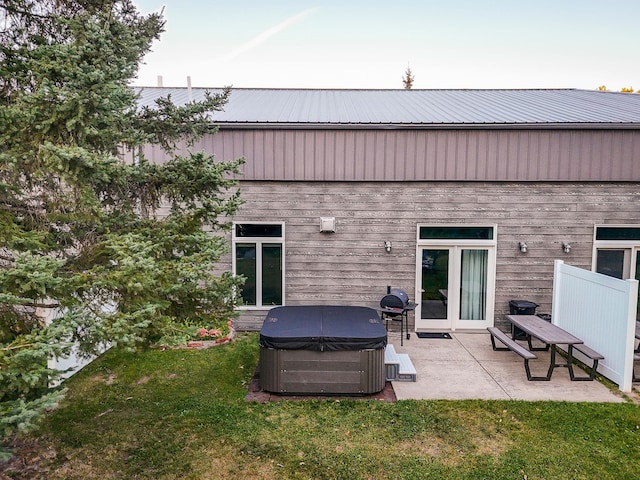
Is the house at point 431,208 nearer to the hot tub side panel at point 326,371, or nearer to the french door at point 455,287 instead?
the french door at point 455,287

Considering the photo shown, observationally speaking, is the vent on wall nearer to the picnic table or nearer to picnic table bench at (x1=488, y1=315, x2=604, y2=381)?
picnic table bench at (x1=488, y1=315, x2=604, y2=381)

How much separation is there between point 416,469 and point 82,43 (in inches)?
191

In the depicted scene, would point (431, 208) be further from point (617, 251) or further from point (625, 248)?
point (625, 248)

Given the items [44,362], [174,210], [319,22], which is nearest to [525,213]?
[174,210]

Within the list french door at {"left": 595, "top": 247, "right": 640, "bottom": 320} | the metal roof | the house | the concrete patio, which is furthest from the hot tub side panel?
french door at {"left": 595, "top": 247, "right": 640, "bottom": 320}

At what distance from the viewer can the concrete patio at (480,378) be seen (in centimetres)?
566

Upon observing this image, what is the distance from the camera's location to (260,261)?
8508 mm

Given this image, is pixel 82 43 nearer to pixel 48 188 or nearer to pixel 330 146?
pixel 48 188

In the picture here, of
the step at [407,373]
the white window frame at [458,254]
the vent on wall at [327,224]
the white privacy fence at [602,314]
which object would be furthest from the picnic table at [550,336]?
the vent on wall at [327,224]

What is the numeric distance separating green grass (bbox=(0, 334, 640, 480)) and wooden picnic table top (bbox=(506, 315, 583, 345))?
37.2 inches

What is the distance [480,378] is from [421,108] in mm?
6539

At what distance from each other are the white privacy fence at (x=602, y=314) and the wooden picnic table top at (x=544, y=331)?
359mm

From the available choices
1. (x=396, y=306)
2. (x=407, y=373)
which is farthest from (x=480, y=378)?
(x=396, y=306)

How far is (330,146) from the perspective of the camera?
823cm
